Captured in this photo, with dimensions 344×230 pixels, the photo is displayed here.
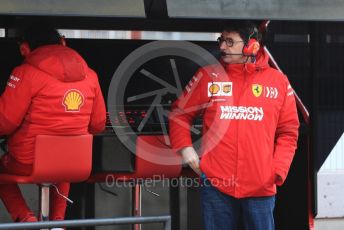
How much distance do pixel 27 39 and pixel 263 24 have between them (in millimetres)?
1401

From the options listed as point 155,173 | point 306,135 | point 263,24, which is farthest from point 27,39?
point 306,135

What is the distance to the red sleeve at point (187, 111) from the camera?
3.76 meters

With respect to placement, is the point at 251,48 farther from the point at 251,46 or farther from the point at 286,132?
the point at 286,132

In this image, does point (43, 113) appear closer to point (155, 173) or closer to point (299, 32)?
point (155, 173)

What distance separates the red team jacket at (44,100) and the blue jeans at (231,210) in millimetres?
746

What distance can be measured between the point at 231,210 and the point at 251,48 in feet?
2.64

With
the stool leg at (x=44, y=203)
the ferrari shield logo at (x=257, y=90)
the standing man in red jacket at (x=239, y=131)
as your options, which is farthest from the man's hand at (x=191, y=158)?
the stool leg at (x=44, y=203)

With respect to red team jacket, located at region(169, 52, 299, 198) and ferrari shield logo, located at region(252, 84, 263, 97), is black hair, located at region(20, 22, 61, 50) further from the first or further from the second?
ferrari shield logo, located at region(252, 84, 263, 97)

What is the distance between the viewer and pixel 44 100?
3758mm

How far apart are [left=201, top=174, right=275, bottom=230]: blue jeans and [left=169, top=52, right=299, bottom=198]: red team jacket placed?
53 millimetres

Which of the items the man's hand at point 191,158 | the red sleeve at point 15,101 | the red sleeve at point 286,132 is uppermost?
the red sleeve at point 15,101

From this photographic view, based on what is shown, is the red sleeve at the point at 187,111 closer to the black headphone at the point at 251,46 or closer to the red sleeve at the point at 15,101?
the black headphone at the point at 251,46

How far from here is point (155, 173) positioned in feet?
13.7

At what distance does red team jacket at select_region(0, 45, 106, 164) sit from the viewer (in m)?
3.72
